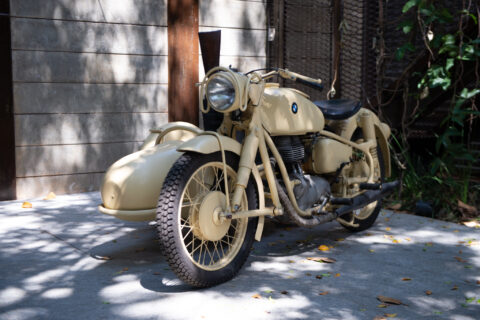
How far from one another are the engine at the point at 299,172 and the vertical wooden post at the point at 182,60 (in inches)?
120

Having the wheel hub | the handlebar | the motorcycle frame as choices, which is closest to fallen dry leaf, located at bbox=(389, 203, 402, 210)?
the motorcycle frame

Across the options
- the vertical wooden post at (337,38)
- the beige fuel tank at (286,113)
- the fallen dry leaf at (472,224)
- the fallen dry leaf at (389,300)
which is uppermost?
the vertical wooden post at (337,38)

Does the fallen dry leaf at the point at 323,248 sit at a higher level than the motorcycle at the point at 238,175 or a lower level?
lower

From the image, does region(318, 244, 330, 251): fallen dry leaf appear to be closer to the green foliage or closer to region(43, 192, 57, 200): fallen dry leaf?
the green foliage

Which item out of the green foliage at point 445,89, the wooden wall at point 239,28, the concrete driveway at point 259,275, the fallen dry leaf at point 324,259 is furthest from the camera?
the wooden wall at point 239,28

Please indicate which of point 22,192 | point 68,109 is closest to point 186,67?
point 68,109

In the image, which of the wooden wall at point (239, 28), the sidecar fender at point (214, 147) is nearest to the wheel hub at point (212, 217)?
the sidecar fender at point (214, 147)

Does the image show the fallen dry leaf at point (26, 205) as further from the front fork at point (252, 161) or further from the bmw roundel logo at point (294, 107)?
the bmw roundel logo at point (294, 107)

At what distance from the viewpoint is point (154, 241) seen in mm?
4590

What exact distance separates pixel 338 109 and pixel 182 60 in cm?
289

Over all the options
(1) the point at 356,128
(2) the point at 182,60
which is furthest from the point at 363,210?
(2) the point at 182,60

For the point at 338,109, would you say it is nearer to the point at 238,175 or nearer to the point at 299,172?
the point at 299,172

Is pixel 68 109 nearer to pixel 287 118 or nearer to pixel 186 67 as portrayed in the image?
pixel 186 67

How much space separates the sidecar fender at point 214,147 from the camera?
134 inches
